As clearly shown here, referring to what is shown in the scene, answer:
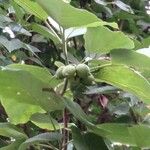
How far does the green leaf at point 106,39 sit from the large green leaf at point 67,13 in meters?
0.06

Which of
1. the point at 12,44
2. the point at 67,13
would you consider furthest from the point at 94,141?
the point at 12,44

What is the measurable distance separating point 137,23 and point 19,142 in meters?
0.94

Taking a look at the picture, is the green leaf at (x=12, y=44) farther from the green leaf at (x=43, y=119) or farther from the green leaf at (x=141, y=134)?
the green leaf at (x=141, y=134)

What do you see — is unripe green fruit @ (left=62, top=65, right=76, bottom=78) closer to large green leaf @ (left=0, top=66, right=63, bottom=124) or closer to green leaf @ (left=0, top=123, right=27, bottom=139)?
large green leaf @ (left=0, top=66, right=63, bottom=124)

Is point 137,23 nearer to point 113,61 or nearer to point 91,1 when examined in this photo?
point 91,1

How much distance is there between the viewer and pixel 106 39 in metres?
0.80

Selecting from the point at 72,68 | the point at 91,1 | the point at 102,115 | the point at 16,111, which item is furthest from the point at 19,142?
the point at 91,1

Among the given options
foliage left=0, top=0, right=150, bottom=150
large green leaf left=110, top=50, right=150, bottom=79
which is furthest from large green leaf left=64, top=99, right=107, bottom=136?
large green leaf left=110, top=50, right=150, bottom=79

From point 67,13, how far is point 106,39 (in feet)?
0.32

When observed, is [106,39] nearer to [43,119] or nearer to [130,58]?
[130,58]

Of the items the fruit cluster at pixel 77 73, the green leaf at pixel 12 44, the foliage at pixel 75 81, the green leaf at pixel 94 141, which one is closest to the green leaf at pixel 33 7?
the foliage at pixel 75 81

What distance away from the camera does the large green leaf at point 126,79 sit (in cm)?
76

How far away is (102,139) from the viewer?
0.84 meters

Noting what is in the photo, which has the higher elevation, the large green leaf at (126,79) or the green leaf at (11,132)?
the large green leaf at (126,79)
